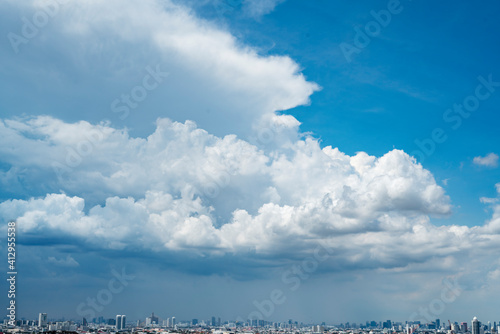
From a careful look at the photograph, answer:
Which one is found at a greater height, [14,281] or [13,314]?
[14,281]

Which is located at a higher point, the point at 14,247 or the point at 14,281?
the point at 14,247

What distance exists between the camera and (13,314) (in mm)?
82625

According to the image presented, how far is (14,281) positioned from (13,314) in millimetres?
8969

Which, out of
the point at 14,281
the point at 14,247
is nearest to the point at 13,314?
the point at 14,281

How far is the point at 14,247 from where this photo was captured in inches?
2936

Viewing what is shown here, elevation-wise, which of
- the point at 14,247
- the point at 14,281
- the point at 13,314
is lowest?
the point at 13,314

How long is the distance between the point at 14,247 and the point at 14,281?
807cm

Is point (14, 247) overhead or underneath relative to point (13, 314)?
overhead

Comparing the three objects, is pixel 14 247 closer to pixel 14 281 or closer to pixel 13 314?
pixel 14 281

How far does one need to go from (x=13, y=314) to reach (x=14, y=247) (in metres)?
17.0

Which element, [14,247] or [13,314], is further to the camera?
[13,314]
